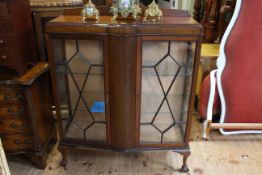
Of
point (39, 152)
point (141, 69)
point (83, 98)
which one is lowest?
point (39, 152)

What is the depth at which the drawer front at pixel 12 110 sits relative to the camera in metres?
1.52

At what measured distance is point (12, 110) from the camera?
5.04ft

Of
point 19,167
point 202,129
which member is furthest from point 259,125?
point 19,167

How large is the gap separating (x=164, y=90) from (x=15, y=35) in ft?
3.11

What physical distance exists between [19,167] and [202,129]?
4.97 feet

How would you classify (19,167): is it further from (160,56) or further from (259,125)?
(259,125)

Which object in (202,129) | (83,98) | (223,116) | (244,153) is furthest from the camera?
(202,129)

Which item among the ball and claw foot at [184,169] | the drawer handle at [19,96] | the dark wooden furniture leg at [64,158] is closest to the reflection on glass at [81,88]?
the dark wooden furniture leg at [64,158]

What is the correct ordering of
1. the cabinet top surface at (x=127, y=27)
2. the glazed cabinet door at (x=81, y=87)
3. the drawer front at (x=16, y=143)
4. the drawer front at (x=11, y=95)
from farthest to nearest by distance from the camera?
the drawer front at (x=16, y=143) < the drawer front at (x=11, y=95) < the glazed cabinet door at (x=81, y=87) < the cabinet top surface at (x=127, y=27)

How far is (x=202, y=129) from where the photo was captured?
2.16 m

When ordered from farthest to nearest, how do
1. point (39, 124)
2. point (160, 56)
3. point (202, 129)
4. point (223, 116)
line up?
point (202, 129) < point (223, 116) < point (39, 124) < point (160, 56)

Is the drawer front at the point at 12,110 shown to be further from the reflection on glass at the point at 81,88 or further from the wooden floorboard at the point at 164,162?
the wooden floorboard at the point at 164,162

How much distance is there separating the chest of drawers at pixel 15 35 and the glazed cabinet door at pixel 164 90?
0.75 meters

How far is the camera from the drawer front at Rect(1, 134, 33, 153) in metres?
1.61
